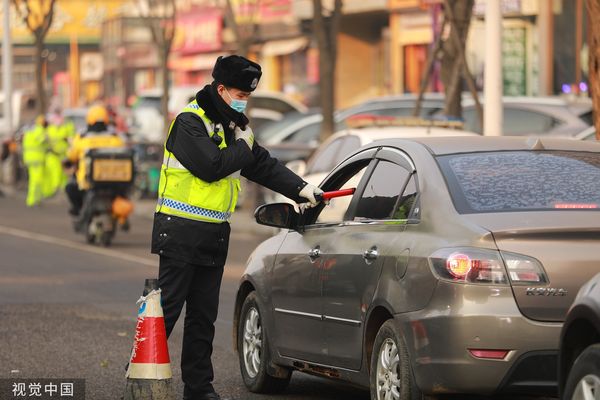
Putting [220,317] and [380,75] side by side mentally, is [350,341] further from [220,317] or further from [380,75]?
[380,75]

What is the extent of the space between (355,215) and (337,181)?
671mm

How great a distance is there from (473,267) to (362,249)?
1.08m

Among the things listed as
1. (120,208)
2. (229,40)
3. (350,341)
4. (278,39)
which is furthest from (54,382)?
(229,40)

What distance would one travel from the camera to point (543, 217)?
7.16 metres

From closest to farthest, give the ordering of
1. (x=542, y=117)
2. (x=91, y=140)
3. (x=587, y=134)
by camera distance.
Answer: (x=587, y=134), (x=91, y=140), (x=542, y=117)

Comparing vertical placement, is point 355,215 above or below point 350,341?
above

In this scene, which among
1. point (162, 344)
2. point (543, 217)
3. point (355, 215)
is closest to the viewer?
point (543, 217)

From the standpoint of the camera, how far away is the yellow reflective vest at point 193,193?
27.1 feet

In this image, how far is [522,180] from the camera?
25.0 ft

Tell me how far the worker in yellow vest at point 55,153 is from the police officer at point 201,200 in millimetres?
21663

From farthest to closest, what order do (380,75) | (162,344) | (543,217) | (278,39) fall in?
(278,39)
(380,75)
(162,344)
(543,217)

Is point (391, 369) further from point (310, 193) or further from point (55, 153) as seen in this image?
point (55, 153)

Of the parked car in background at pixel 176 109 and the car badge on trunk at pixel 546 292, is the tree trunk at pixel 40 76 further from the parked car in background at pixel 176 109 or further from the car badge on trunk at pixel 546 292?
the car badge on trunk at pixel 546 292

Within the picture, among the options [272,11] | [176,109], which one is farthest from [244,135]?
[272,11]
